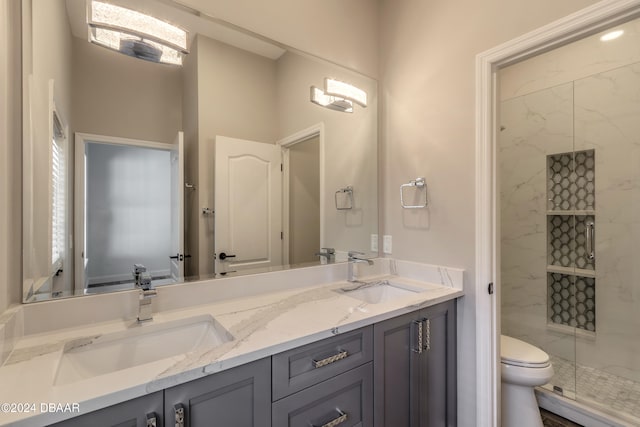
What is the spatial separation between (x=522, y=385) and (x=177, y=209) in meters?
1.97

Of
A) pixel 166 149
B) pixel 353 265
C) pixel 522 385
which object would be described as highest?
pixel 166 149

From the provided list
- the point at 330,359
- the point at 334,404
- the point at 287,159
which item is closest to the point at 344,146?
the point at 287,159

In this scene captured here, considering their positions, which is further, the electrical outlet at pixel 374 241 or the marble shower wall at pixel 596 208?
the marble shower wall at pixel 596 208

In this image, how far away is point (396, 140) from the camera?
74.5 inches

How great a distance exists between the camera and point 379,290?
69.1 inches

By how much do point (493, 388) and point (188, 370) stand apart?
146 centimetres

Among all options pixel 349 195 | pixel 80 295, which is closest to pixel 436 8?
pixel 349 195

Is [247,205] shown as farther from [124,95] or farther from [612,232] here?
[612,232]

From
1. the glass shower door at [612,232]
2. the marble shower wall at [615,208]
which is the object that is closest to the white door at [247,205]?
the glass shower door at [612,232]

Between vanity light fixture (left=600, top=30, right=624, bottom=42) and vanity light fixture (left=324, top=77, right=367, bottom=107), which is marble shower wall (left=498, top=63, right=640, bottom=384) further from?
vanity light fixture (left=324, top=77, right=367, bottom=107)

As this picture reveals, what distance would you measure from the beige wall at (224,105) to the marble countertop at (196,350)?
360 millimetres

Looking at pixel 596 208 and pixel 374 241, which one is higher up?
pixel 596 208

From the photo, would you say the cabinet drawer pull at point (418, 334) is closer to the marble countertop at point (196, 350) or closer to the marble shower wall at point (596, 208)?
the marble countertop at point (196, 350)

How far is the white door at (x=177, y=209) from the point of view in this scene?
1.28 m
